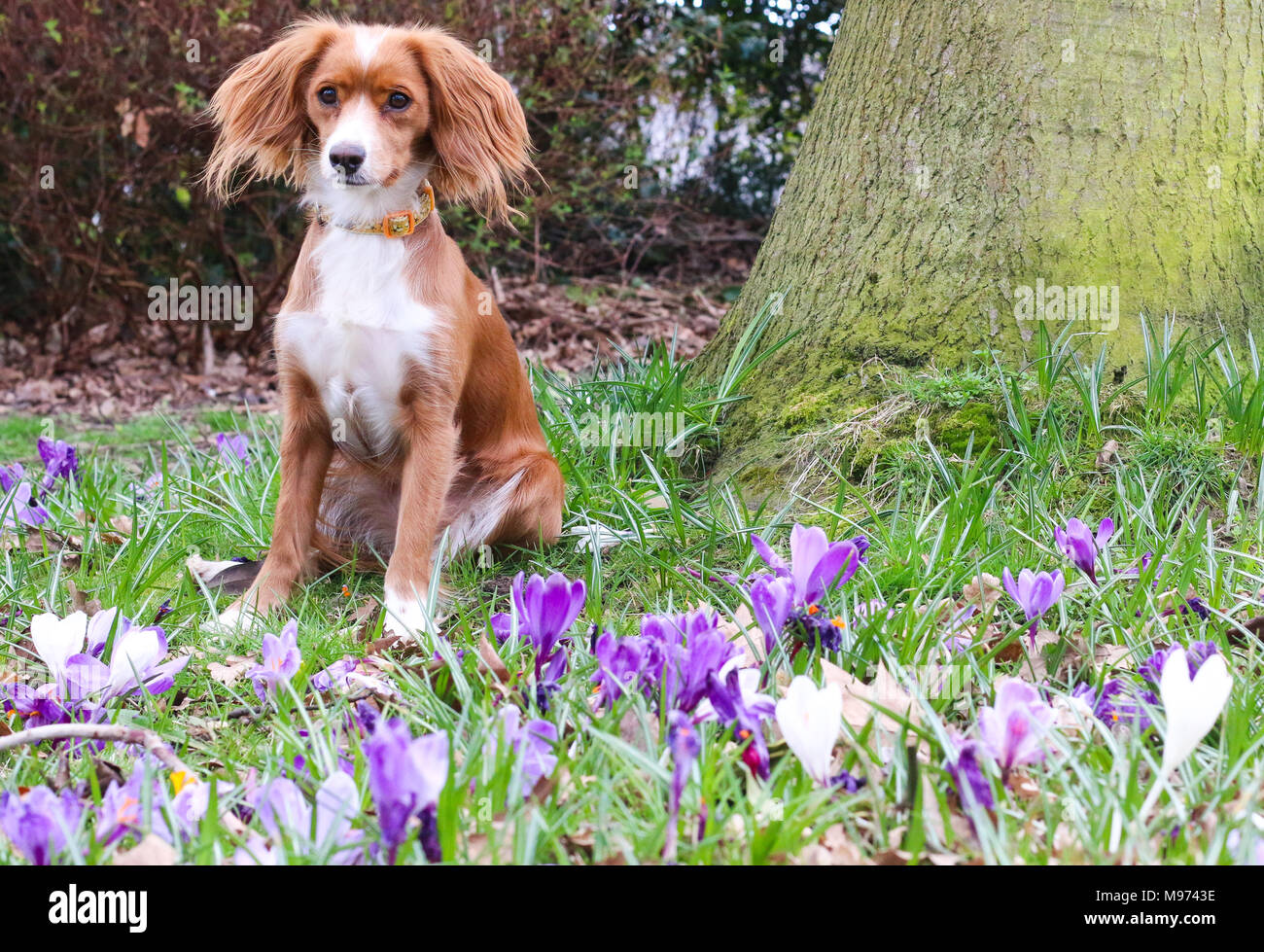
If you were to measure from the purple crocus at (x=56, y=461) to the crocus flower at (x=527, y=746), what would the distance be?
8.47 feet

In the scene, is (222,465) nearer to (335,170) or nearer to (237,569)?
(237,569)

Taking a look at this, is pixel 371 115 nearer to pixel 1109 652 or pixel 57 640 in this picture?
pixel 57 640

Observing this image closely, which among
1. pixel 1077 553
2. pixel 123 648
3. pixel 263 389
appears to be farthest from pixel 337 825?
pixel 263 389

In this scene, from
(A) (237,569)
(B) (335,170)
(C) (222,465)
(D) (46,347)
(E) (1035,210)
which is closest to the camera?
(B) (335,170)

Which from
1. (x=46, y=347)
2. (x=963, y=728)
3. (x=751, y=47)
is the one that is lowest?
(x=963, y=728)

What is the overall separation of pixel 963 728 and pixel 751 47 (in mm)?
8365

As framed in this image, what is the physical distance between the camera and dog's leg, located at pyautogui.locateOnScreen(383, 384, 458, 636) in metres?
2.62

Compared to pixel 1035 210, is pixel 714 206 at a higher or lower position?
higher

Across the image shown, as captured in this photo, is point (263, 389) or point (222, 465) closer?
point (222, 465)

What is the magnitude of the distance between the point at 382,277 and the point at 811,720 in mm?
1780

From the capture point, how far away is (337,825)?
3.98 ft

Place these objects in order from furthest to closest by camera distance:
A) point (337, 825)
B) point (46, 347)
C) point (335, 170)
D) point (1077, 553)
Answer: point (46, 347) < point (335, 170) < point (1077, 553) < point (337, 825)

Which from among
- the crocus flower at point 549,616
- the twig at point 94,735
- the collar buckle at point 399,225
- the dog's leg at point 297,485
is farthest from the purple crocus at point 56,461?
the crocus flower at point 549,616

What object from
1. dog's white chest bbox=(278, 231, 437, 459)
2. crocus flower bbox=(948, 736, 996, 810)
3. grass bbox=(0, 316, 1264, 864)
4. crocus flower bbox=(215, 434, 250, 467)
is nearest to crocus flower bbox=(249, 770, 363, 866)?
grass bbox=(0, 316, 1264, 864)
